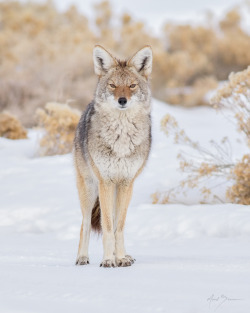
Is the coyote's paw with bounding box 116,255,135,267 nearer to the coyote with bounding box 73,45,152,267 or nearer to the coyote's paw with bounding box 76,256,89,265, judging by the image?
the coyote with bounding box 73,45,152,267

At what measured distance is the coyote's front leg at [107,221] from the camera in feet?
14.0

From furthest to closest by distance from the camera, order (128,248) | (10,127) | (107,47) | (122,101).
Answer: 1. (107,47)
2. (10,127)
3. (128,248)
4. (122,101)

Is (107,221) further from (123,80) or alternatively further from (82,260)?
(123,80)

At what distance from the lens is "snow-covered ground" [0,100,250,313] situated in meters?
3.22

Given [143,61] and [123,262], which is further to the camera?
[143,61]

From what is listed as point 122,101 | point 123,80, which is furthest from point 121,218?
point 123,80

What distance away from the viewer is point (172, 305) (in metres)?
3.09

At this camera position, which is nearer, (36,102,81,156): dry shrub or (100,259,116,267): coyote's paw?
(100,259,116,267): coyote's paw

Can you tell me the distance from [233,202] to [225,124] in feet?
18.4

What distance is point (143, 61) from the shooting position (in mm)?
4516

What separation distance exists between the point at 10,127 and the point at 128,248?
5406 millimetres
